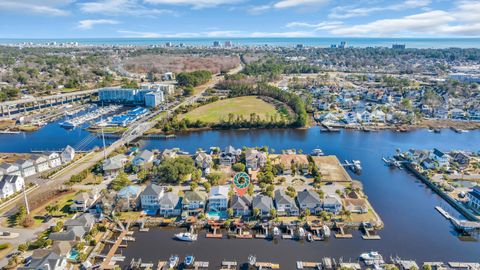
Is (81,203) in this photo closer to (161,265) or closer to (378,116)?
(161,265)

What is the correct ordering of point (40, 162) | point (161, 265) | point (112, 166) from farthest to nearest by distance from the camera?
1. point (40, 162)
2. point (112, 166)
3. point (161, 265)

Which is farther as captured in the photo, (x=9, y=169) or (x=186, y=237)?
(x=9, y=169)

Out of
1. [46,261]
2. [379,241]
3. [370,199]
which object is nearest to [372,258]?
[379,241]

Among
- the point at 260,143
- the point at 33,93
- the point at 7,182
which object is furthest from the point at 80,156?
the point at 33,93

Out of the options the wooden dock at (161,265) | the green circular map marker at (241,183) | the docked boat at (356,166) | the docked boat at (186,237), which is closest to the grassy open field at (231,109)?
the docked boat at (356,166)

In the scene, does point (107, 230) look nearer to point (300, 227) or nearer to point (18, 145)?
point (300, 227)

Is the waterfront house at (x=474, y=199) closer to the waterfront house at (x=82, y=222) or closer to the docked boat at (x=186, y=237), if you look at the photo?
the docked boat at (x=186, y=237)

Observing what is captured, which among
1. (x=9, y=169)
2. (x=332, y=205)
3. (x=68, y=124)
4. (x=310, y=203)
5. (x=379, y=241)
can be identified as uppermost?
(x=68, y=124)
